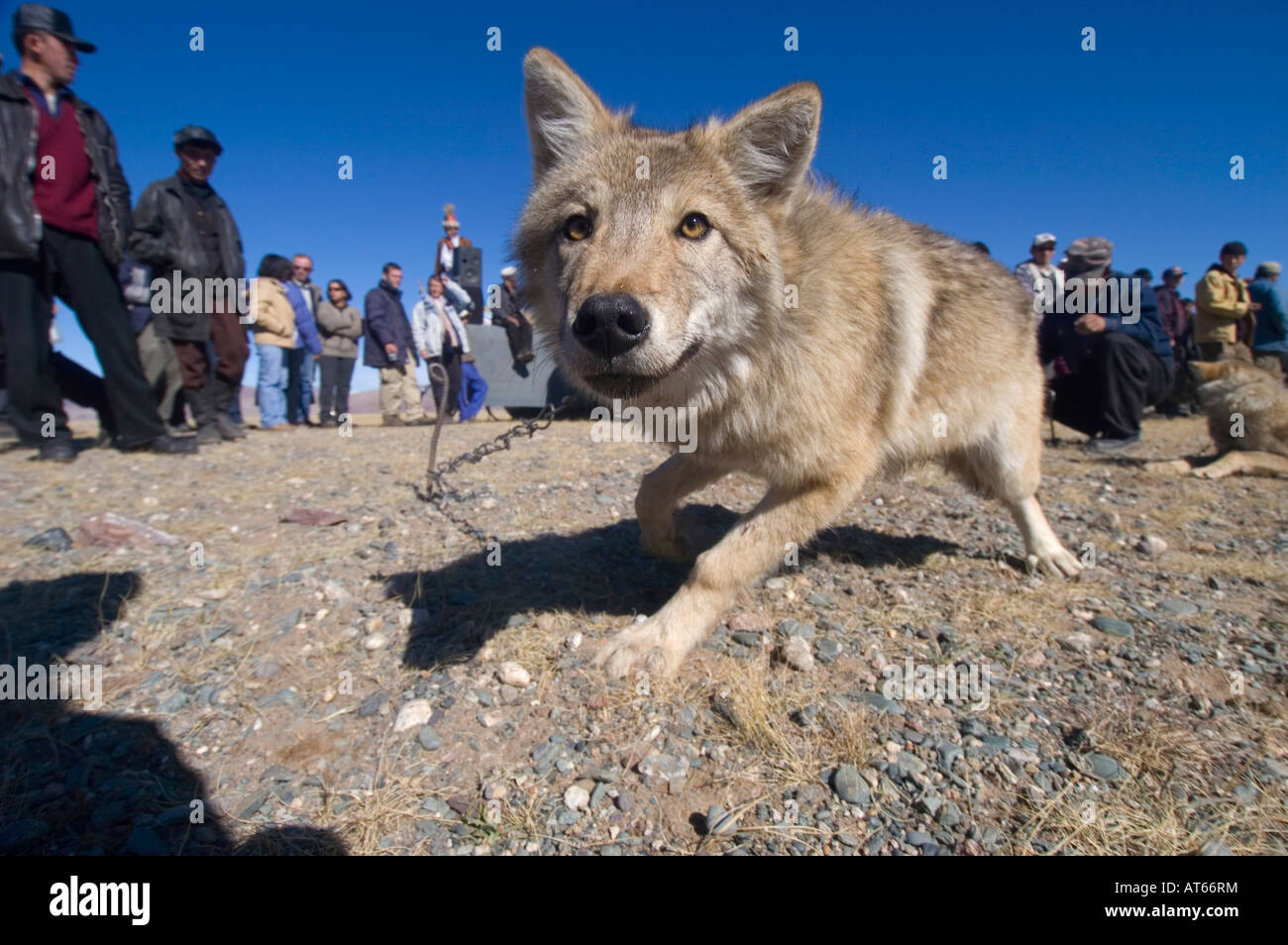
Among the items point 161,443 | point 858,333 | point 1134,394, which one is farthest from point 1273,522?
point 161,443

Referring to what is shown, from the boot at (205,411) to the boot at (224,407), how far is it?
64mm

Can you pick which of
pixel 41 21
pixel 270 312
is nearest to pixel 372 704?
pixel 41 21

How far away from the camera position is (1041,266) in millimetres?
10414

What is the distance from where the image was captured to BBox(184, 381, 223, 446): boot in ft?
26.2

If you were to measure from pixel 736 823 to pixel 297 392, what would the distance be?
1345cm

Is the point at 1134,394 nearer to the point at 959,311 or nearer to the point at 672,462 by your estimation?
the point at 959,311

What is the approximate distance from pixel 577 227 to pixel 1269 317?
15.1 m

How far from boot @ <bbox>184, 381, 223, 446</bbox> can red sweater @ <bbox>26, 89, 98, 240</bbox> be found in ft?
8.40

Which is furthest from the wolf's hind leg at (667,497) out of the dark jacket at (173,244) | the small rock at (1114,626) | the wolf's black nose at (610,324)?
the dark jacket at (173,244)

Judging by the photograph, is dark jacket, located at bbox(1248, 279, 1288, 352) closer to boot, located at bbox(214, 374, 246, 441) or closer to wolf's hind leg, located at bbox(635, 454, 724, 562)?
wolf's hind leg, located at bbox(635, 454, 724, 562)

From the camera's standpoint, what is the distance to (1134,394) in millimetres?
8516

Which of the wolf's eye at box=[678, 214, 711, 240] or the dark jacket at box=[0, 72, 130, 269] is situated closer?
the wolf's eye at box=[678, 214, 711, 240]
